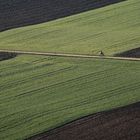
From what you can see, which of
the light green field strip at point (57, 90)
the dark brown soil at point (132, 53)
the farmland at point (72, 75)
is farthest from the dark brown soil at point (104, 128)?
the dark brown soil at point (132, 53)

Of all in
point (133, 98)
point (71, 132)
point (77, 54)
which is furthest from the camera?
point (77, 54)

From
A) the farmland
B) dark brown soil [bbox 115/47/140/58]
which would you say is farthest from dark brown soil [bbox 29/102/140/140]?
dark brown soil [bbox 115/47/140/58]

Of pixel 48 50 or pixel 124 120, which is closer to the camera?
pixel 124 120

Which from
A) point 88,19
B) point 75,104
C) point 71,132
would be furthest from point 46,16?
point 71,132

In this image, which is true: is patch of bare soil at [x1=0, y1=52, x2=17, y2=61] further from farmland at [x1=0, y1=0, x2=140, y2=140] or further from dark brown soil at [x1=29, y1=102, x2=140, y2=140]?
dark brown soil at [x1=29, y1=102, x2=140, y2=140]

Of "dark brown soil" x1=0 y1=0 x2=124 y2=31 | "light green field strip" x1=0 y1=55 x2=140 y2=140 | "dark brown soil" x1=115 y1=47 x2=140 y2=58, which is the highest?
"light green field strip" x1=0 y1=55 x2=140 y2=140

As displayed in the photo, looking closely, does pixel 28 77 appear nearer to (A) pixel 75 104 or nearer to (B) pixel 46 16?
(A) pixel 75 104
